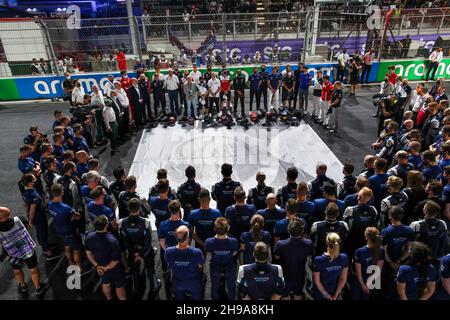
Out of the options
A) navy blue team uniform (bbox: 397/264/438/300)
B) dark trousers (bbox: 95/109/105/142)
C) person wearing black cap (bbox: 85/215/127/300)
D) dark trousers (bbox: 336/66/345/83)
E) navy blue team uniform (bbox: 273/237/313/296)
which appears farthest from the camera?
dark trousers (bbox: 336/66/345/83)

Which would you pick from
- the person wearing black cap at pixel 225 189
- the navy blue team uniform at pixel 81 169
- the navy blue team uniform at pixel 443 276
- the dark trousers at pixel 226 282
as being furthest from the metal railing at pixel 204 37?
the navy blue team uniform at pixel 443 276

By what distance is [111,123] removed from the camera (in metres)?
10.1

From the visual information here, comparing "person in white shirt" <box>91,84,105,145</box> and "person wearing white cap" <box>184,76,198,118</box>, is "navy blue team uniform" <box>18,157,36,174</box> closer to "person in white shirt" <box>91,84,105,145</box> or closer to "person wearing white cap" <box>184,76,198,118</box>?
"person in white shirt" <box>91,84,105,145</box>

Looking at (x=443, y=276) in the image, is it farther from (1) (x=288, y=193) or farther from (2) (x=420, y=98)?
(2) (x=420, y=98)

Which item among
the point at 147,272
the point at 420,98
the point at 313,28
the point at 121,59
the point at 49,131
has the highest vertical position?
the point at 313,28

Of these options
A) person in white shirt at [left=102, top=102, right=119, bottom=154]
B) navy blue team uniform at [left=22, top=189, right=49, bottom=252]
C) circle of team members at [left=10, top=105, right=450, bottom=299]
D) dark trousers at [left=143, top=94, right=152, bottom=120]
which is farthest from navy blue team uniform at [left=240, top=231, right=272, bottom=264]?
dark trousers at [left=143, top=94, right=152, bottom=120]

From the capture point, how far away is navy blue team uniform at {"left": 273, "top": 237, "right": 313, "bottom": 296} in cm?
427

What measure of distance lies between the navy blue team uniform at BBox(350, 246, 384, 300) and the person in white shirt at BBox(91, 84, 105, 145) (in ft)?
28.7

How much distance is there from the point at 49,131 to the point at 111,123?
3528 mm

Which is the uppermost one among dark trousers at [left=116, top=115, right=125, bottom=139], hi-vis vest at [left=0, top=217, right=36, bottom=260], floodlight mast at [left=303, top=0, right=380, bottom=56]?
floodlight mast at [left=303, top=0, right=380, bottom=56]

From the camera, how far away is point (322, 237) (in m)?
4.65

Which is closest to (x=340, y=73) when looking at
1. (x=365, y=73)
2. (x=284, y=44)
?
(x=365, y=73)

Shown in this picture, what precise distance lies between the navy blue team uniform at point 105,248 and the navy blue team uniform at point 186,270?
0.85 metres

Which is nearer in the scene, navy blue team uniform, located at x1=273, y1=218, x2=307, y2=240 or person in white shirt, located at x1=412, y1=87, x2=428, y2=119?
navy blue team uniform, located at x1=273, y1=218, x2=307, y2=240
